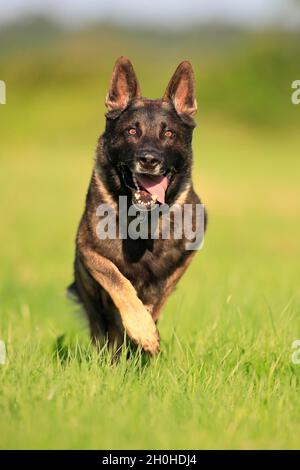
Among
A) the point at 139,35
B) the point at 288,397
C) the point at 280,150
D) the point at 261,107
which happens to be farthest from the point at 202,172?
the point at 139,35

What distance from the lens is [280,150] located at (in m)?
41.4

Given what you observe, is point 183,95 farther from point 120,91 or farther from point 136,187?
point 136,187

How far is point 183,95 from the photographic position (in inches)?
261

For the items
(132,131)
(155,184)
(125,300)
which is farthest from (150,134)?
(125,300)

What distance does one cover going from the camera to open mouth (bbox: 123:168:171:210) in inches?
240

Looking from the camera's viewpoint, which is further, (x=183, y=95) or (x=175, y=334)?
(x=183, y=95)

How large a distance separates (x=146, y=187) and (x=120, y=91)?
0.88 m

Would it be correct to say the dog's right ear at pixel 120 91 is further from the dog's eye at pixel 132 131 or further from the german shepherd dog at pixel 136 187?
the dog's eye at pixel 132 131

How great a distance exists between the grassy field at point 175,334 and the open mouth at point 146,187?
949 millimetres

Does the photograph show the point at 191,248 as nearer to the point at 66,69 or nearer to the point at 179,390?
the point at 179,390

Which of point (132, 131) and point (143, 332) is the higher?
point (132, 131)

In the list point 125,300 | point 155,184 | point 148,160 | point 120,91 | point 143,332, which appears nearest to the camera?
point 143,332

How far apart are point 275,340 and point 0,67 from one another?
5571 cm

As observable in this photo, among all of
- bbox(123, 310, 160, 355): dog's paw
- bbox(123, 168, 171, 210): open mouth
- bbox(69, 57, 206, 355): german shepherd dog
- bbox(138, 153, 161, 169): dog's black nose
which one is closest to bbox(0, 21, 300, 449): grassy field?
bbox(123, 310, 160, 355): dog's paw
